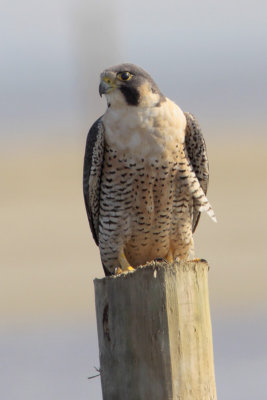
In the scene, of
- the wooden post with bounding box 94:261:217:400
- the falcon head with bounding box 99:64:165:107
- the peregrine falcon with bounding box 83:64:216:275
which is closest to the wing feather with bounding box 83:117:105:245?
the peregrine falcon with bounding box 83:64:216:275

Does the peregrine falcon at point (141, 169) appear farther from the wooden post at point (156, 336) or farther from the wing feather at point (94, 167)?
the wooden post at point (156, 336)

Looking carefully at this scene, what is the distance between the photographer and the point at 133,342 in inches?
195

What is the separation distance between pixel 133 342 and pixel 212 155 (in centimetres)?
2590

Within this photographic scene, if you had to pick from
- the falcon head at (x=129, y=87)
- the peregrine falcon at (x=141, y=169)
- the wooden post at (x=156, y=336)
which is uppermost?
the falcon head at (x=129, y=87)

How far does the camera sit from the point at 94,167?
725cm

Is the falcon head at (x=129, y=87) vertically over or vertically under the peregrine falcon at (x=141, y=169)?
over

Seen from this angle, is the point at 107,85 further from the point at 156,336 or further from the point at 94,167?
the point at 156,336

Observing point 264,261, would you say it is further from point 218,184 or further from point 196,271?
point 196,271

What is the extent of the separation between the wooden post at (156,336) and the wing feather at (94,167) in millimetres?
2136

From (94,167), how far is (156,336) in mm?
2487

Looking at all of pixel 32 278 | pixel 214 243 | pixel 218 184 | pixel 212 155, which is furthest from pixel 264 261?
pixel 212 155

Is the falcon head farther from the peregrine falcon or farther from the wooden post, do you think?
the wooden post

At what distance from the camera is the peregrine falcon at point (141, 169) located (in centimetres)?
703

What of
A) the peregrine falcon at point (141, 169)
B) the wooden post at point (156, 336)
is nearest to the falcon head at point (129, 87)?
the peregrine falcon at point (141, 169)
